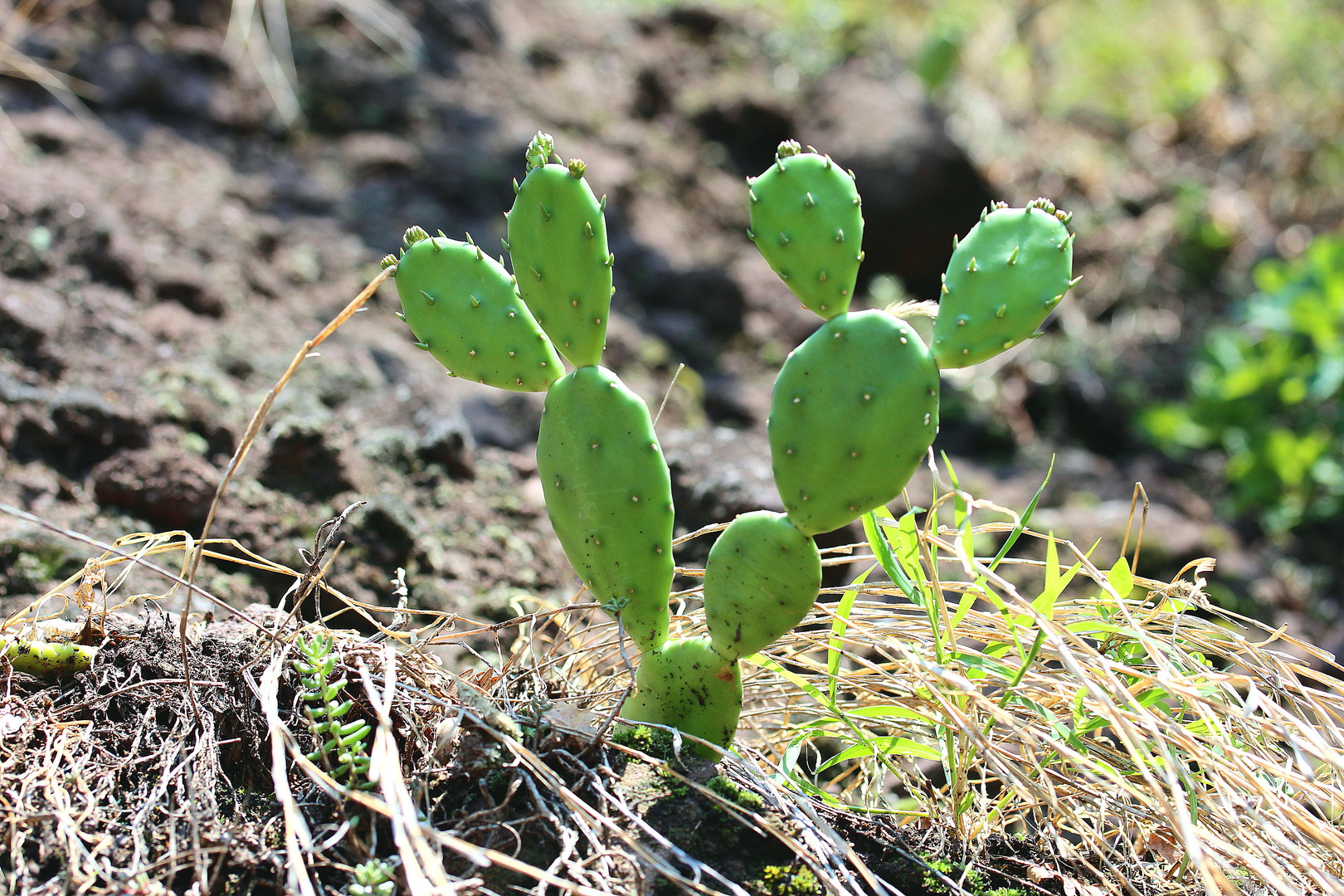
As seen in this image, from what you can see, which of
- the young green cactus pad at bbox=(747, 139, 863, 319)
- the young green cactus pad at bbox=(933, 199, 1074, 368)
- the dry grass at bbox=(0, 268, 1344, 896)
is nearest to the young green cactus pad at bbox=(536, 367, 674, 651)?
the dry grass at bbox=(0, 268, 1344, 896)

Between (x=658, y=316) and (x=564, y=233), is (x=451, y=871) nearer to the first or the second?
(x=564, y=233)

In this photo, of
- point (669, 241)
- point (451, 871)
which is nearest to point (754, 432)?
point (669, 241)

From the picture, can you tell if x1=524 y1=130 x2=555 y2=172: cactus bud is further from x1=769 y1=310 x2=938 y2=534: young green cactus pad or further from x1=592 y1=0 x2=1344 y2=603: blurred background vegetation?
x1=592 y1=0 x2=1344 y2=603: blurred background vegetation

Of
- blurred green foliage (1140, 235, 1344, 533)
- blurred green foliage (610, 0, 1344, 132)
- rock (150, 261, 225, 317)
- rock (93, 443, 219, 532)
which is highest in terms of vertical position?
blurred green foliage (610, 0, 1344, 132)

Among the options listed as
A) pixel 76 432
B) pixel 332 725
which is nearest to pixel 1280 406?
pixel 332 725

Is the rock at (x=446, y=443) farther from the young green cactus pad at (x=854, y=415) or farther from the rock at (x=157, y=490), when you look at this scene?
the young green cactus pad at (x=854, y=415)

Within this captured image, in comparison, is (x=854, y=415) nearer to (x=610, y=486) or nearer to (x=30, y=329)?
(x=610, y=486)
